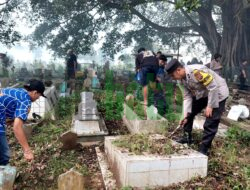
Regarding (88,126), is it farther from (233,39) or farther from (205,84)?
(233,39)

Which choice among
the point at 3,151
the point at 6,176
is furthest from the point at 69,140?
the point at 6,176

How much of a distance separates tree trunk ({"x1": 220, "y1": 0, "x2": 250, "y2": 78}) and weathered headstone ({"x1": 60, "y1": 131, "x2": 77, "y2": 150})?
46.3 feet

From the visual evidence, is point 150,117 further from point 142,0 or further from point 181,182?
point 142,0

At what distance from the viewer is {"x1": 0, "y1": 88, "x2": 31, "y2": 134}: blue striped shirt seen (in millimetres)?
3322

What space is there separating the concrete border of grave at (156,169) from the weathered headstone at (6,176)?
1262 mm

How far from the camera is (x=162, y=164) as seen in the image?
3402 mm

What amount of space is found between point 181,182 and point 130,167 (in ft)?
2.35

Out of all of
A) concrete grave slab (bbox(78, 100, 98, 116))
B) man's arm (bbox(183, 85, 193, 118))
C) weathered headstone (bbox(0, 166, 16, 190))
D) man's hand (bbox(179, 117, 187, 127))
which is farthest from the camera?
concrete grave slab (bbox(78, 100, 98, 116))

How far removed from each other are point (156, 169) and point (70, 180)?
1118 mm

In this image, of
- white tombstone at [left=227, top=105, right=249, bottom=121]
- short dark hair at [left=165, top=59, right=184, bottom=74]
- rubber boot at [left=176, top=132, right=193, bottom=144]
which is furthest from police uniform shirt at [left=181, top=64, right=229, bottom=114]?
white tombstone at [left=227, top=105, right=249, bottom=121]

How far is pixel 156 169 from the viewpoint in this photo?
3.39 m

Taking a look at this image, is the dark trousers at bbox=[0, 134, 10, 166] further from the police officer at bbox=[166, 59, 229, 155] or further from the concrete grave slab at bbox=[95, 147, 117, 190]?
the police officer at bbox=[166, 59, 229, 155]

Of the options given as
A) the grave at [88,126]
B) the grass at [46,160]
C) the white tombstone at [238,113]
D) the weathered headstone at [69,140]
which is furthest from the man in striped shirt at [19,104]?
the white tombstone at [238,113]

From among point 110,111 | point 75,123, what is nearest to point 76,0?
point 110,111
